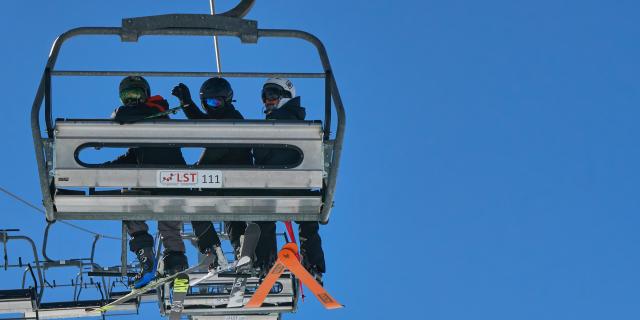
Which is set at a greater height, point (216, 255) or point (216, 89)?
point (216, 89)

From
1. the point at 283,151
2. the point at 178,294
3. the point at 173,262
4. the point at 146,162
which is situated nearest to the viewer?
the point at 283,151

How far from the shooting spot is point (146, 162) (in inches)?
562

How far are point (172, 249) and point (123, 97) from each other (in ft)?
5.41

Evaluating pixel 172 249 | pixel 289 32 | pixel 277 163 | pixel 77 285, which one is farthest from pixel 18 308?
pixel 289 32

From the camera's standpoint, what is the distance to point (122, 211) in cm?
1282

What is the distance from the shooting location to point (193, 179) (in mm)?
12742

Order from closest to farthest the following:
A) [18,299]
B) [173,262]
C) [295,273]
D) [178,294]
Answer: [295,273], [173,262], [178,294], [18,299]

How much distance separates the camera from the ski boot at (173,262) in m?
15.3

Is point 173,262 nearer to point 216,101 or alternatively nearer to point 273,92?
point 216,101

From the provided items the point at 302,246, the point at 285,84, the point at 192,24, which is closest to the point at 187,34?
the point at 192,24

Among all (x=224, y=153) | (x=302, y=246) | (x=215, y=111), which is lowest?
(x=302, y=246)

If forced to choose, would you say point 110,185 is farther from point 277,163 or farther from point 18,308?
point 18,308

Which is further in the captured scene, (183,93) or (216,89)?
(183,93)

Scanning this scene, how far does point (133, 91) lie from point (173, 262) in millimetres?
1832
